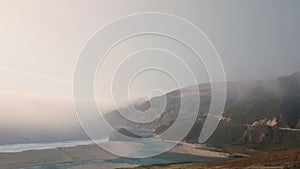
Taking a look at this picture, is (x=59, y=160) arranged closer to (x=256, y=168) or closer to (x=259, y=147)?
(x=256, y=168)

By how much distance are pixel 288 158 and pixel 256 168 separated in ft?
42.6

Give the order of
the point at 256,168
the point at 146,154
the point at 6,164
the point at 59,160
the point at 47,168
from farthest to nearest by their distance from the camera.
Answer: the point at 146,154 → the point at 59,160 → the point at 6,164 → the point at 47,168 → the point at 256,168

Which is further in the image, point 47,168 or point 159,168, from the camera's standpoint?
point 47,168

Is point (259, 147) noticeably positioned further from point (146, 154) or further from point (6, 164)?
point (6, 164)

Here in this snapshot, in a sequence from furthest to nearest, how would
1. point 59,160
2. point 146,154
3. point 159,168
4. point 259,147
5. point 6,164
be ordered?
point 259,147 < point 146,154 < point 59,160 < point 6,164 < point 159,168

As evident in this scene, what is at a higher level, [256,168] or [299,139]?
[299,139]

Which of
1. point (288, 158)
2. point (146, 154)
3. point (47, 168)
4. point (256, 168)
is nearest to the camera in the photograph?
point (256, 168)

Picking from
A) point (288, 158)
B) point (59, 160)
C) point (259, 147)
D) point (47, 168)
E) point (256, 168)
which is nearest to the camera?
point (256, 168)

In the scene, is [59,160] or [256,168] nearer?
[256,168]

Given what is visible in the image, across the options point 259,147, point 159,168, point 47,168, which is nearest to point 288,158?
point 159,168

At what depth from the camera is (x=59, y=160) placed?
12238 centimetres

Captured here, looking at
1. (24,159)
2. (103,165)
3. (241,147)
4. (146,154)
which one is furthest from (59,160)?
(241,147)

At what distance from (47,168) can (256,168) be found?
2596 inches

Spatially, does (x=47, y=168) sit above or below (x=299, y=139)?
below
